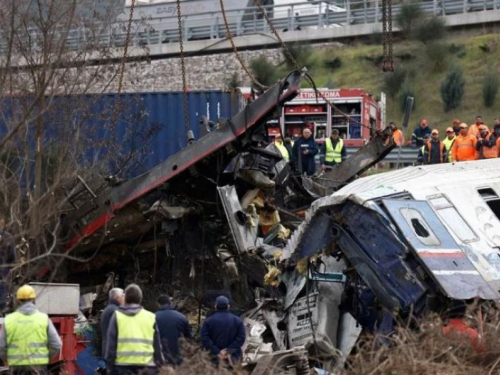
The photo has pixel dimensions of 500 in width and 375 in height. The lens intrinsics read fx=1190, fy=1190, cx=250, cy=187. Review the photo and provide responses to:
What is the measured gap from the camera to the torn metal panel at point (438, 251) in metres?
10.8

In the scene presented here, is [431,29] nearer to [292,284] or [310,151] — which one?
[310,151]

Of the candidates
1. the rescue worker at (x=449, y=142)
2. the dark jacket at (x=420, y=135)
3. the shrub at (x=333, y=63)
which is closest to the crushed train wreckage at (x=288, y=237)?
the rescue worker at (x=449, y=142)

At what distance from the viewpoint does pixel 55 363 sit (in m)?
11.4

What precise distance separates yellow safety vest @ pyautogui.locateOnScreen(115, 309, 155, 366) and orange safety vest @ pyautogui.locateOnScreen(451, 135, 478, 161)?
37.2ft

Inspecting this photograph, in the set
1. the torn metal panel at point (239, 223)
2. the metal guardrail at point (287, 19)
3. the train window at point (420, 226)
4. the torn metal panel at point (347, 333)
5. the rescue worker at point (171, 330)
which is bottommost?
the torn metal panel at point (347, 333)

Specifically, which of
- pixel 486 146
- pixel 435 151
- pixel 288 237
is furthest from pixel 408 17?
pixel 288 237

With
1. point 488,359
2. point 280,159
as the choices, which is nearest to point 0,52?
point 280,159

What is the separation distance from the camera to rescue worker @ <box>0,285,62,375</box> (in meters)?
9.77

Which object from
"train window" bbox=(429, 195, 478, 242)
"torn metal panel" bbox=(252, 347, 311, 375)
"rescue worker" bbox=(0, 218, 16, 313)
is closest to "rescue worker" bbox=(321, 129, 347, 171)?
"rescue worker" bbox=(0, 218, 16, 313)

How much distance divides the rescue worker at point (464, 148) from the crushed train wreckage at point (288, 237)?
14.2 feet

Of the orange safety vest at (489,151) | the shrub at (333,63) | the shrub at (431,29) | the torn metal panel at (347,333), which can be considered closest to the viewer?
the torn metal panel at (347,333)

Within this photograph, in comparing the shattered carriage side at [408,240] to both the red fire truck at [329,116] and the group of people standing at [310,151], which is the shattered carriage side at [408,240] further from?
the red fire truck at [329,116]

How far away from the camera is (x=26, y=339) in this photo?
976cm

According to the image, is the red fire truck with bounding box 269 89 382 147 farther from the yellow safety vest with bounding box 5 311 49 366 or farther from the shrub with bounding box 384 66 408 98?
the yellow safety vest with bounding box 5 311 49 366
